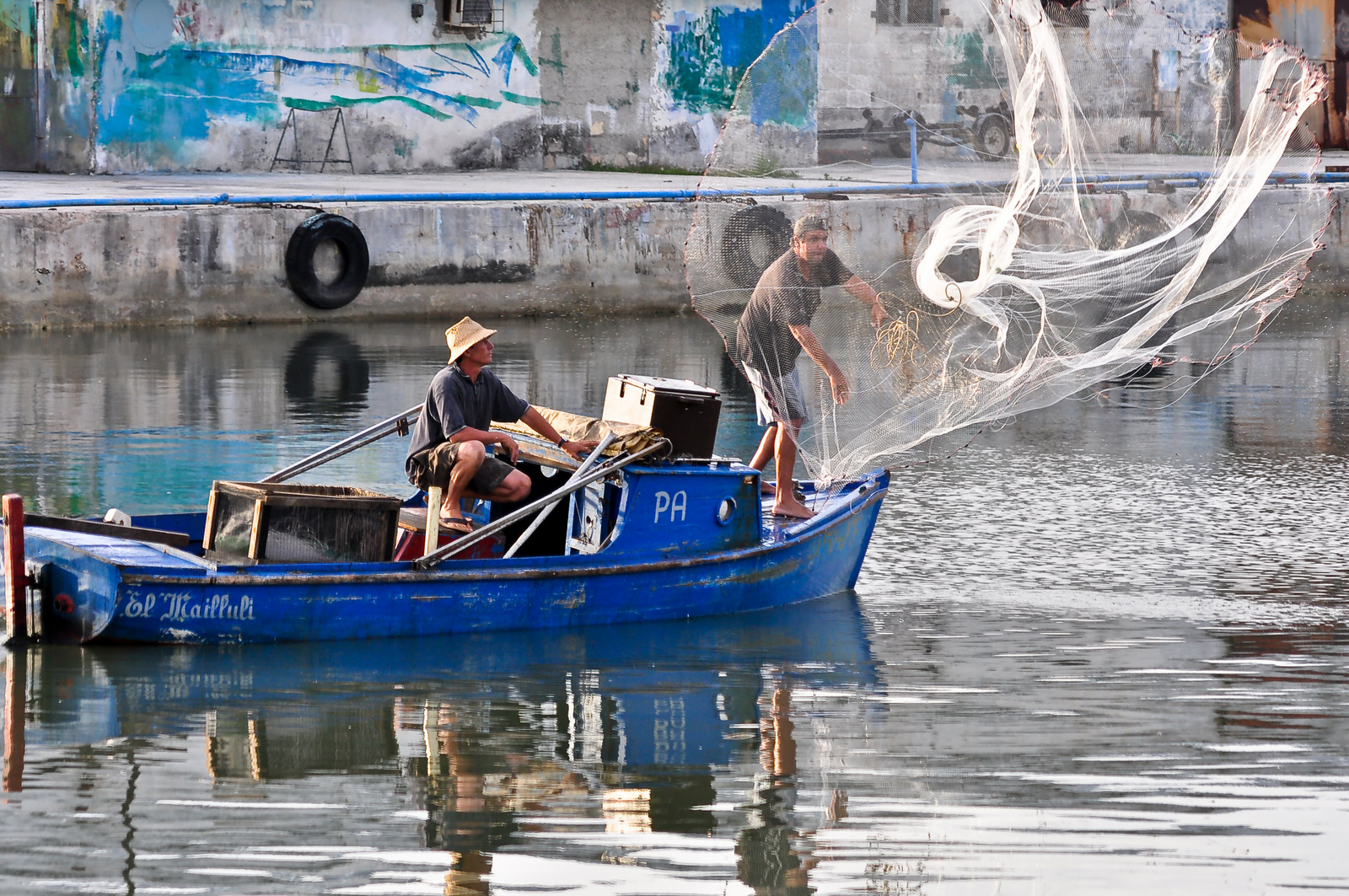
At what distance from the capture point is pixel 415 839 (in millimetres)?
6973

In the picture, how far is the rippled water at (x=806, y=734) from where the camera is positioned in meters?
6.74

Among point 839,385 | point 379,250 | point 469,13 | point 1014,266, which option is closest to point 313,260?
point 379,250

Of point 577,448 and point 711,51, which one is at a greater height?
point 711,51

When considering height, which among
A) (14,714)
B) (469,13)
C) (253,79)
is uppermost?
(469,13)

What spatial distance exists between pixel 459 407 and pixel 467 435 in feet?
0.57

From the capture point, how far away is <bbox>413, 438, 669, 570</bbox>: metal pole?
953 cm

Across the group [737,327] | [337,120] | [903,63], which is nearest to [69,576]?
[737,327]

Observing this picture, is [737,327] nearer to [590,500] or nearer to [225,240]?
[590,500]

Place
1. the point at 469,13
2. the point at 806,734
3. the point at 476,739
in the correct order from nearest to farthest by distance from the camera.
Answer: the point at 476,739, the point at 806,734, the point at 469,13

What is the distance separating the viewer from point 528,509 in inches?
382

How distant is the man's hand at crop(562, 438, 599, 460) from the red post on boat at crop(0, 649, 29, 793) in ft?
9.92

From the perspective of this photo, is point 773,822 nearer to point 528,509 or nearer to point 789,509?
point 528,509

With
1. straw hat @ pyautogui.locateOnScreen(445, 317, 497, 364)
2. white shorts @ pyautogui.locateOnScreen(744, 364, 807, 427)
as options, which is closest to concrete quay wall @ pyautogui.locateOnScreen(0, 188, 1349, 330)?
white shorts @ pyautogui.locateOnScreen(744, 364, 807, 427)

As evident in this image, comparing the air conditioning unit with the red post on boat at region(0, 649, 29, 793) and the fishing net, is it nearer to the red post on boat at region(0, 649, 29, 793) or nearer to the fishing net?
the fishing net
